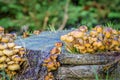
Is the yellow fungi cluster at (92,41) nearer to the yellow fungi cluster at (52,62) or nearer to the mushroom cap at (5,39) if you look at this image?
the yellow fungi cluster at (52,62)

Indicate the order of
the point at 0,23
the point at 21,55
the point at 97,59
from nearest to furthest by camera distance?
the point at 97,59
the point at 21,55
the point at 0,23

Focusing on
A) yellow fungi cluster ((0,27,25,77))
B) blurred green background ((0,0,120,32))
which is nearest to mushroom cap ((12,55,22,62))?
yellow fungi cluster ((0,27,25,77))

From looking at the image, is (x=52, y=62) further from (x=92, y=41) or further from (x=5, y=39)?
(x=5, y=39)

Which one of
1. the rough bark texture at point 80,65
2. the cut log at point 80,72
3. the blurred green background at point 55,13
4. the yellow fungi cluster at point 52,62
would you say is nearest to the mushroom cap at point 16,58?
the rough bark texture at point 80,65

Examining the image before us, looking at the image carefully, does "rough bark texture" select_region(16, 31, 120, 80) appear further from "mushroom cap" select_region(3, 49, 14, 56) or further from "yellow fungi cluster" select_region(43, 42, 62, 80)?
"mushroom cap" select_region(3, 49, 14, 56)

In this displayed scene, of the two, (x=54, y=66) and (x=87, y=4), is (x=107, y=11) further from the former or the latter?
(x=54, y=66)

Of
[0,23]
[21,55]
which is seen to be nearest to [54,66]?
[21,55]
